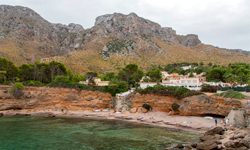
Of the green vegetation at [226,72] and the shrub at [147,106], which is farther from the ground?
the green vegetation at [226,72]

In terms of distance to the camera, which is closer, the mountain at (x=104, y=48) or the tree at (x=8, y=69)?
the tree at (x=8, y=69)

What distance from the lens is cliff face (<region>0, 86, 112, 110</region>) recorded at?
142ft

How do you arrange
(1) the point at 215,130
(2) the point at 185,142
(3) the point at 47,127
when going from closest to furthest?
1. (2) the point at 185,142
2. (1) the point at 215,130
3. (3) the point at 47,127

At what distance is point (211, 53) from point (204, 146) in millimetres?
Result: 122988

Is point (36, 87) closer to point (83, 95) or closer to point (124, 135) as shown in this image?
point (83, 95)

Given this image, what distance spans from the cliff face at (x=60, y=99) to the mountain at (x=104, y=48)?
104 feet

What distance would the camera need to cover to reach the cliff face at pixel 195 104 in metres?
29.5

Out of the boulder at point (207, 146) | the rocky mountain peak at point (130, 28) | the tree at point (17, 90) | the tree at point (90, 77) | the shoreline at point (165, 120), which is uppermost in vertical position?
the rocky mountain peak at point (130, 28)

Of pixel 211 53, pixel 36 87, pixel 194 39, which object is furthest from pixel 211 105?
pixel 194 39

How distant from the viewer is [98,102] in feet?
148

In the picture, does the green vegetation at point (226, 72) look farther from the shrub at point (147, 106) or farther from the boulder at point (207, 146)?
the boulder at point (207, 146)

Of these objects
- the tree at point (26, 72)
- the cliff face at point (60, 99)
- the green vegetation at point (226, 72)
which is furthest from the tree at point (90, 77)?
the green vegetation at point (226, 72)

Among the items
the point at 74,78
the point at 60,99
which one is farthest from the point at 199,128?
the point at 74,78

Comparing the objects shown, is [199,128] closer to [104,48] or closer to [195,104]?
[195,104]
